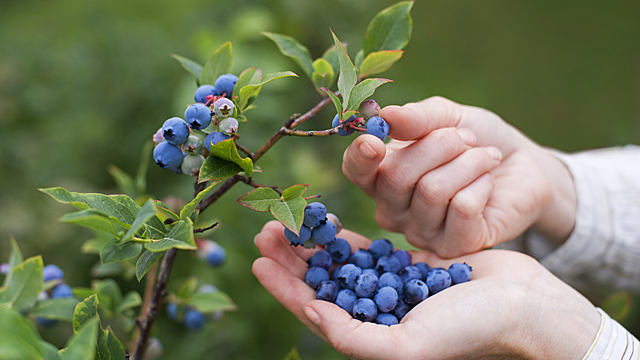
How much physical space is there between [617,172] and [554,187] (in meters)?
0.44

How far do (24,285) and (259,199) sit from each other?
0.50m

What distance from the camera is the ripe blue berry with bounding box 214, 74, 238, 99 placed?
0.81 metres

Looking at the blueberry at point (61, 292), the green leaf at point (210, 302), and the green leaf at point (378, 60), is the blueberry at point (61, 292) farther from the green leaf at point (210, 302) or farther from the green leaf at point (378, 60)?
the green leaf at point (378, 60)

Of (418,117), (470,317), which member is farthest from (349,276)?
(418,117)

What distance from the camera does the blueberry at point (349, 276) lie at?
3.01 ft

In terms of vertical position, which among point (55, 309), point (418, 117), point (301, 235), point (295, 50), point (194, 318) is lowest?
point (194, 318)

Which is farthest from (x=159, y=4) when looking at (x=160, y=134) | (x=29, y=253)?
(x=160, y=134)

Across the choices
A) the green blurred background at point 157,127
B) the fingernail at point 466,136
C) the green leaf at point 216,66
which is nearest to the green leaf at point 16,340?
the green leaf at point 216,66

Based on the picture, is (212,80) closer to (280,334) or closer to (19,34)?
(280,334)

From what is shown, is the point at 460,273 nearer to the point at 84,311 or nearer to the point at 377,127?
the point at 377,127

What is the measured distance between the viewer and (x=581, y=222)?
1.47 meters

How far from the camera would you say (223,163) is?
2.31 ft

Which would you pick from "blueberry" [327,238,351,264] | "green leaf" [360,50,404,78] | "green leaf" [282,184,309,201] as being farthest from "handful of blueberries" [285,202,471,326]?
"green leaf" [360,50,404,78]

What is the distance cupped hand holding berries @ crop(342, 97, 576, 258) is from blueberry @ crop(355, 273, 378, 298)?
0.75 ft
